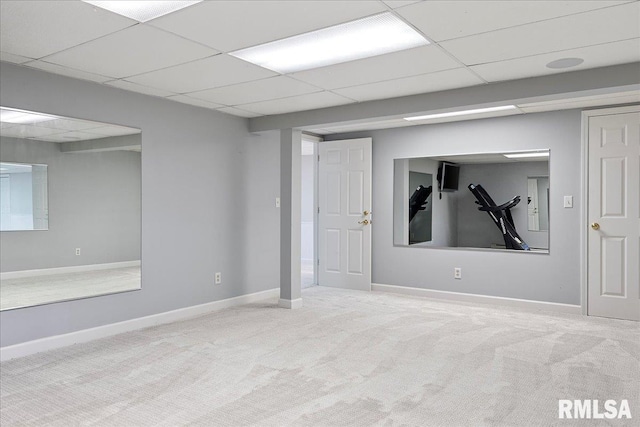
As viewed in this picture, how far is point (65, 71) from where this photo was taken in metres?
3.59

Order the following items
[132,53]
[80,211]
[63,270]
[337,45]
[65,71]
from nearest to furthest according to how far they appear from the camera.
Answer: [337,45]
[132,53]
[65,71]
[63,270]
[80,211]

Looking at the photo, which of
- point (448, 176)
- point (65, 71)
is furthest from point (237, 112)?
point (448, 176)

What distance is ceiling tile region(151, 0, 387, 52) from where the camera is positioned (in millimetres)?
2389

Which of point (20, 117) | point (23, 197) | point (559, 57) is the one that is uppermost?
point (559, 57)

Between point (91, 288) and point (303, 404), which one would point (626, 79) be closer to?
point (303, 404)

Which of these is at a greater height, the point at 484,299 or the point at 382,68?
the point at 382,68

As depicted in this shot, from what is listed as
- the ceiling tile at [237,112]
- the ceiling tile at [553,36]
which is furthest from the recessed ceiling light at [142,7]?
the ceiling tile at [237,112]

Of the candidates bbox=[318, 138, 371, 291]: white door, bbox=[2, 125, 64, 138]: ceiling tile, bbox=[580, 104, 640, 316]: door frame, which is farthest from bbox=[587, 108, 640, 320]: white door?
bbox=[2, 125, 64, 138]: ceiling tile

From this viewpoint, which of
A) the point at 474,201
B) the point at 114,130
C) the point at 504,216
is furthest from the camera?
the point at 474,201

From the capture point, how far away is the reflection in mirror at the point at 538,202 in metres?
5.12

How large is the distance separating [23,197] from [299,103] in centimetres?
253

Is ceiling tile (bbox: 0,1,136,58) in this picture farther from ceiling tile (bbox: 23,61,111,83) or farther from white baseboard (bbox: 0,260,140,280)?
white baseboard (bbox: 0,260,140,280)

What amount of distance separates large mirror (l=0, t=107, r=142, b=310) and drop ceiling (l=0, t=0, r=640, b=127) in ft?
1.64

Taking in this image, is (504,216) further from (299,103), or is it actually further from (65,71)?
(65,71)
